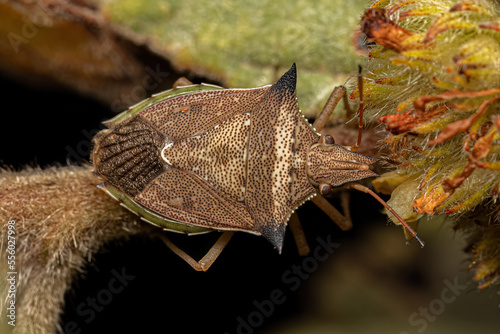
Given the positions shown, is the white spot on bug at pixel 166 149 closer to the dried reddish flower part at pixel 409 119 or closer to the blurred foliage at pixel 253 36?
the blurred foliage at pixel 253 36

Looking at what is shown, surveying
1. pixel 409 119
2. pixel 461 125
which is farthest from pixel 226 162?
pixel 461 125

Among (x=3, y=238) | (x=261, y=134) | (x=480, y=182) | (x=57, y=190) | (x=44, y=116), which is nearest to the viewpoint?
(x=480, y=182)

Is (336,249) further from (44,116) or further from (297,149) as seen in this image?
(44,116)

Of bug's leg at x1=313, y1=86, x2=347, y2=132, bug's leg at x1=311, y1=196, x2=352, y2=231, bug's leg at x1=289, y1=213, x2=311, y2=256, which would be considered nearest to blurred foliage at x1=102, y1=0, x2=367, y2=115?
bug's leg at x1=313, y1=86, x2=347, y2=132

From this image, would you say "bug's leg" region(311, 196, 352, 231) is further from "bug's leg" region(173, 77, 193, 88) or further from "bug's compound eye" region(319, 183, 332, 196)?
"bug's leg" region(173, 77, 193, 88)

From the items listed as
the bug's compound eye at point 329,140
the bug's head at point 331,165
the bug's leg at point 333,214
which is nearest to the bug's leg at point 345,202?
the bug's leg at point 333,214

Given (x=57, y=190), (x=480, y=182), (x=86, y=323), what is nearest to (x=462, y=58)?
(x=480, y=182)
